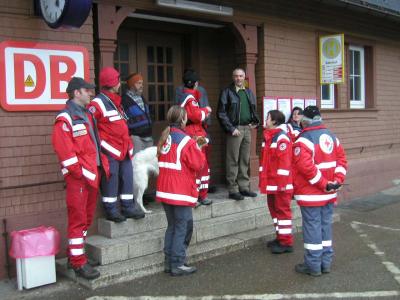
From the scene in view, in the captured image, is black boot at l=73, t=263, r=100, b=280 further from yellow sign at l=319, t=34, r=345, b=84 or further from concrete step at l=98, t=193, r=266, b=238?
yellow sign at l=319, t=34, r=345, b=84

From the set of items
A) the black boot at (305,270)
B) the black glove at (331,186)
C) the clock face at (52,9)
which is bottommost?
the black boot at (305,270)

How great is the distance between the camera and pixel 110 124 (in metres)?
5.57

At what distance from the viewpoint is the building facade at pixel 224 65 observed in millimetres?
5445

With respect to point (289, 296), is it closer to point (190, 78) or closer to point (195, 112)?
point (195, 112)

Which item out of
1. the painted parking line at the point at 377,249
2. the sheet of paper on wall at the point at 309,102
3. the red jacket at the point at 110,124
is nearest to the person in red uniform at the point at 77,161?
the red jacket at the point at 110,124

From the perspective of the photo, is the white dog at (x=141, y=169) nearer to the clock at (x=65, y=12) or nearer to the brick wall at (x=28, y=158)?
the brick wall at (x=28, y=158)

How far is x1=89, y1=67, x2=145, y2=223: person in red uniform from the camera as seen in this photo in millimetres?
5574

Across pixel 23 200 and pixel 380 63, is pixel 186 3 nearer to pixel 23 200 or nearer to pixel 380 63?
pixel 23 200

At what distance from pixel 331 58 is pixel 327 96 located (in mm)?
1078

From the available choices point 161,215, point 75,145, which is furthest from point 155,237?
point 75,145

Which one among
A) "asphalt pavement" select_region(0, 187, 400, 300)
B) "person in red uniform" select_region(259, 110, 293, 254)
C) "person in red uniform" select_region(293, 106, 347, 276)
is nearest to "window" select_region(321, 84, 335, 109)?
"asphalt pavement" select_region(0, 187, 400, 300)

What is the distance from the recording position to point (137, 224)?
5949mm

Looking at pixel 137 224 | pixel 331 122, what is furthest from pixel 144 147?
pixel 331 122

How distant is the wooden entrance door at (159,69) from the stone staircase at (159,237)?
63.1 inches
